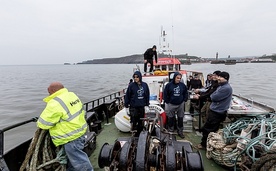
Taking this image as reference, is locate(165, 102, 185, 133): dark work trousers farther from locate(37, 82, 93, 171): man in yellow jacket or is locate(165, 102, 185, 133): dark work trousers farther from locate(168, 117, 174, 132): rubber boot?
locate(37, 82, 93, 171): man in yellow jacket

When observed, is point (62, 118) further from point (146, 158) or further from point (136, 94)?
point (136, 94)

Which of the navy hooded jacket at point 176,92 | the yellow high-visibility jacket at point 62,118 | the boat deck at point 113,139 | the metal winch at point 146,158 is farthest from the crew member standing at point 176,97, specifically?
the yellow high-visibility jacket at point 62,118

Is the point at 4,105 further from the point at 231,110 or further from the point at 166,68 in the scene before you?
the point at 231,110

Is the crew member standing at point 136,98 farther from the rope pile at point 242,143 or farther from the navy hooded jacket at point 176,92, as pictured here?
the rope pile at point 242,143

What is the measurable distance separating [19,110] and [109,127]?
42.2 feet

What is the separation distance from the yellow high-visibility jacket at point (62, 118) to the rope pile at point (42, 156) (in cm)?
23

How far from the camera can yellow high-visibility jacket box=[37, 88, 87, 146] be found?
2234mm

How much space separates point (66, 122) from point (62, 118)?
0.24 ft

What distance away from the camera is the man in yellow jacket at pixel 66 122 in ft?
7.36

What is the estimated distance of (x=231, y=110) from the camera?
14.2 feet

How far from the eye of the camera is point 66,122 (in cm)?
235

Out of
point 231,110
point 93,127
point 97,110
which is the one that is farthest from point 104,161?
point 97,110

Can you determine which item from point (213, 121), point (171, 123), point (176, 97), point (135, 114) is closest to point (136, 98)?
point (135, 114)

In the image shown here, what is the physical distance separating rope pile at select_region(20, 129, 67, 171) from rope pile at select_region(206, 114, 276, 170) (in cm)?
246
